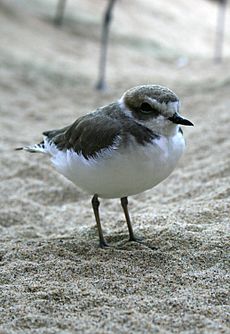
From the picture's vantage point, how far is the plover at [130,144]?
2.08 meters

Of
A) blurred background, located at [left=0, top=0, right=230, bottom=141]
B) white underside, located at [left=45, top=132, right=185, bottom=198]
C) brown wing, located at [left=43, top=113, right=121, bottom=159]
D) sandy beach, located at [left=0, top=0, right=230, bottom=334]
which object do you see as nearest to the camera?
sandy beach, located at [left=0, top=0, right=230, bottom=334]

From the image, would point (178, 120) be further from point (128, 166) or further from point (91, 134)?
point (91, 134)

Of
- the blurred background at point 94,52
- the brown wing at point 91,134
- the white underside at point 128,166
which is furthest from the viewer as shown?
the blurred background at point 94,52

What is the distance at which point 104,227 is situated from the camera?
2809mm

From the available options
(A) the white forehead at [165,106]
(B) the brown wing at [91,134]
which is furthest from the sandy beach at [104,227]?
(A) the white forehead at [165,106]

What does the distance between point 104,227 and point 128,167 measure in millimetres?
802

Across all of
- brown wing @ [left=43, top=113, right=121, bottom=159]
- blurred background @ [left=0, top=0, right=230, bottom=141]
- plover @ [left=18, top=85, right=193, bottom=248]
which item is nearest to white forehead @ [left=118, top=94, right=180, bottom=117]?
plover @ [left=18, top=85, right=193, bottom=248]

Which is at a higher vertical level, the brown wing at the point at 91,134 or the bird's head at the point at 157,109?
the bird's head at the point at 157,109

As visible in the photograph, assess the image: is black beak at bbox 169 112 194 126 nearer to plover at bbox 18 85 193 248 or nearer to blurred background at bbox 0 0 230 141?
plover at bbox 18 85 193 248

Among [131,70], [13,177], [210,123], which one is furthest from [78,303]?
[131,70]

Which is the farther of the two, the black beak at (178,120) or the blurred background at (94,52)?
the blurred background at (94,52)

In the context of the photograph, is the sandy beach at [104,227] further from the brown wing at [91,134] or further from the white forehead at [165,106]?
the white forehead at [165,106]

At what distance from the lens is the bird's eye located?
84.7 inches

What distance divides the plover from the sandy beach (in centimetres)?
33
